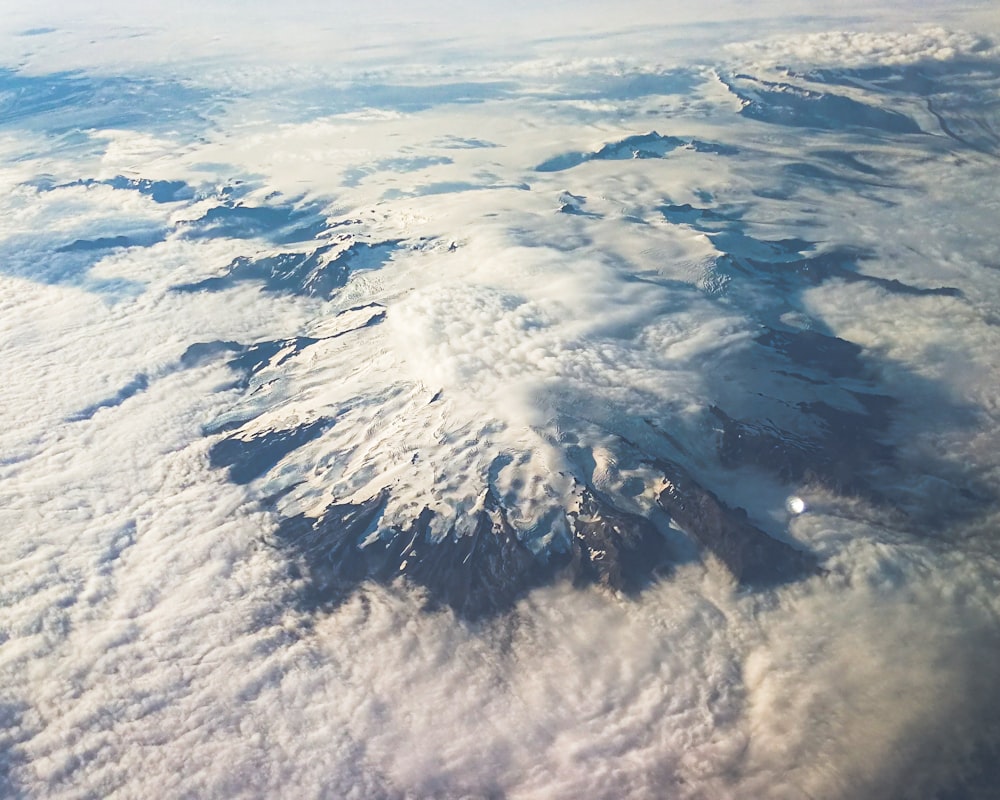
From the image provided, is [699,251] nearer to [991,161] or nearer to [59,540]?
[59,540]

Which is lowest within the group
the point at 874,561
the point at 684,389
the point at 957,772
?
the point at 957,772

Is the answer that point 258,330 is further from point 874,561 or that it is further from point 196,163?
point 196,163

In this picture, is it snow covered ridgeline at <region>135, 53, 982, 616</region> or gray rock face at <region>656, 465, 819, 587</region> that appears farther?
snow covered ridgeline at <region>135, 53, 982, 616</region>

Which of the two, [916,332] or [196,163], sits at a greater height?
[196,163]

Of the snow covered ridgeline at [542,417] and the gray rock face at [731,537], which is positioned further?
the snow covered ridgeline at [542,417]

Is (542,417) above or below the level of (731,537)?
above

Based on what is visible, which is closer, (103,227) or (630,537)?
(630,537)

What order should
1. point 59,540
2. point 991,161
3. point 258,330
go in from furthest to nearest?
point 991,161 → point 258,330 → point 59,540

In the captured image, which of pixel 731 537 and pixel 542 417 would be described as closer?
pixel 731 537

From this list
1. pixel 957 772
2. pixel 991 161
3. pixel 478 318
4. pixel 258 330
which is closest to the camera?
pixel 957 772

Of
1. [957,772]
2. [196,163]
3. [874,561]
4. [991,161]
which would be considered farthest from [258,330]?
[991,161]
